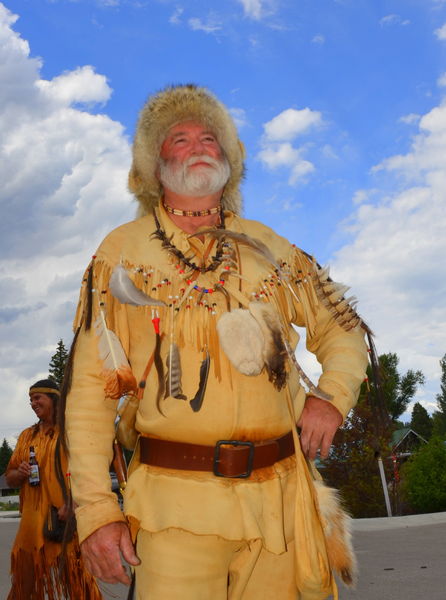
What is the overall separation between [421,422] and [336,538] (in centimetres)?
4440

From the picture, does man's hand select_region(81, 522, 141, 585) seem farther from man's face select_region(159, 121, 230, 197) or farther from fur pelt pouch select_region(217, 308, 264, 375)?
man's face select_region(159, 121, 230, 197)

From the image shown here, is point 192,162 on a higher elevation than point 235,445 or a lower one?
higher

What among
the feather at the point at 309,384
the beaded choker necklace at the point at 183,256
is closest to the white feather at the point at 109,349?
the beaded choker necklace at the point at 183,256

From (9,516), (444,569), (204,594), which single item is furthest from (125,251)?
(9,516)

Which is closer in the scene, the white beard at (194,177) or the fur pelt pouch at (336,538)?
the fur pelt pouch at (336,538)

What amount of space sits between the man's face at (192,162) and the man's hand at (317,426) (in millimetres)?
950

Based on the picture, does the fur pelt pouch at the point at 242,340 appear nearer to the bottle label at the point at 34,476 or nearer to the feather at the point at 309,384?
the feather at the point at 309,384

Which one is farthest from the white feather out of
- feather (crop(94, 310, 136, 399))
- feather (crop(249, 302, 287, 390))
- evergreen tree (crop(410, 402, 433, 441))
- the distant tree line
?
evergreen tree (crop(410, 402, 433, 441))

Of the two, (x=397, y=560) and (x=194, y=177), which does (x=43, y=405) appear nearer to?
(x=397, y=560)

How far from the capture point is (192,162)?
2.62m

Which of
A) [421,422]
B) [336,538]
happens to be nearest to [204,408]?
[336,538]

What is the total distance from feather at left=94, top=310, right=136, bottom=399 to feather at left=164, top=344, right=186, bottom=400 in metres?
0.14

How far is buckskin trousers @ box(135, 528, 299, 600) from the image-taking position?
209 centimetres

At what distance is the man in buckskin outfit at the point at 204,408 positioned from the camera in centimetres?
213
